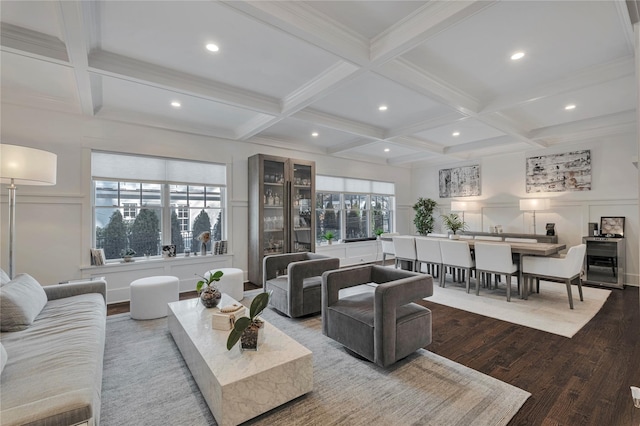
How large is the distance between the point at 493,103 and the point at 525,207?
3.12 metres

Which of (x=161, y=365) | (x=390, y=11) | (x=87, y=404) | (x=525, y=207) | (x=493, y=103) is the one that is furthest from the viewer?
(x=525, y=207)

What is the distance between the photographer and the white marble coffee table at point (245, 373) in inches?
66.2

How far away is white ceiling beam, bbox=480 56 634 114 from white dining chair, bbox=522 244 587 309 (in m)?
2.01

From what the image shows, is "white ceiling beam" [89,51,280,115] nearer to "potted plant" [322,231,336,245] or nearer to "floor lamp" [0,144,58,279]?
"floor lamp" [0,144,58,279]

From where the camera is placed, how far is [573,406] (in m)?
1.93

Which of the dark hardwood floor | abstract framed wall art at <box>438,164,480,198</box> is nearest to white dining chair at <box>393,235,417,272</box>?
the dark hardwood floor

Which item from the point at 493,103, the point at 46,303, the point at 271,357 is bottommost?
the point at 271,357

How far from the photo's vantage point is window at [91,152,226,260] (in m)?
4.23

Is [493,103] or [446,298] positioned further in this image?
[446,298]

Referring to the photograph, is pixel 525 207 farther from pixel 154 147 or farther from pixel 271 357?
pixel 154 147

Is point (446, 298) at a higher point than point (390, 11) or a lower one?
lower

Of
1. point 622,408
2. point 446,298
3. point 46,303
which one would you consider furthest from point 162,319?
point 622,408

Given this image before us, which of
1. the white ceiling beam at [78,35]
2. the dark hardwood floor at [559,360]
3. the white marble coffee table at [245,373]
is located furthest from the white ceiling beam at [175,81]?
the dark hardwood floor at [559,360]

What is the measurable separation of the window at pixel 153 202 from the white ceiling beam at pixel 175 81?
1.84 m
